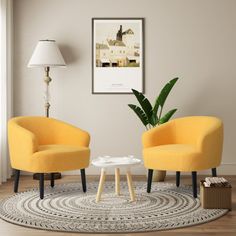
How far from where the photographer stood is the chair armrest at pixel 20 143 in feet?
15.5

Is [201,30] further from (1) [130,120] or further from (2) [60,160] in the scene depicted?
(2) [60,160]

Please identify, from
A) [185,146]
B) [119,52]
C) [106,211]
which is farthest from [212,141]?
[119,52]

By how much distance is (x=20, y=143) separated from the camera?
4.85 m

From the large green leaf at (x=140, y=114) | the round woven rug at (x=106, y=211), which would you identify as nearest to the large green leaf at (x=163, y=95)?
the large green leaf at (x=140, y=114)

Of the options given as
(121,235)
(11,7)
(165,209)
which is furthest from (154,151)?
(11,7)

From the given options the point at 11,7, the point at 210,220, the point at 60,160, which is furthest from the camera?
the point at 11,7

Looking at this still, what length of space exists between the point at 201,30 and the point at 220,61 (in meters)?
0.42

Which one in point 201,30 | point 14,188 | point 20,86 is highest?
point 201,30

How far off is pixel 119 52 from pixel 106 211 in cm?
249

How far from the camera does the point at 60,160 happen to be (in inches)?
187

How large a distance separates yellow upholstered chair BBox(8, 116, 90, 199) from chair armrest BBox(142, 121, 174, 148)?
0.58 meters

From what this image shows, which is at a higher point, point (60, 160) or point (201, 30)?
point (201, 30)

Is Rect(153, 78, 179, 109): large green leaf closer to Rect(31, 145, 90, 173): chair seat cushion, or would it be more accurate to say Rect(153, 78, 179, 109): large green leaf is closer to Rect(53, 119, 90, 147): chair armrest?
Rect(53, 119, 90, 147): chair armrest

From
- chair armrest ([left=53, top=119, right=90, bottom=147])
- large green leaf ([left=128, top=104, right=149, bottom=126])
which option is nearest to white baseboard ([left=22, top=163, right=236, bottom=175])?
large green leaf ([left=128, top=104, right=149, bottom=126])
